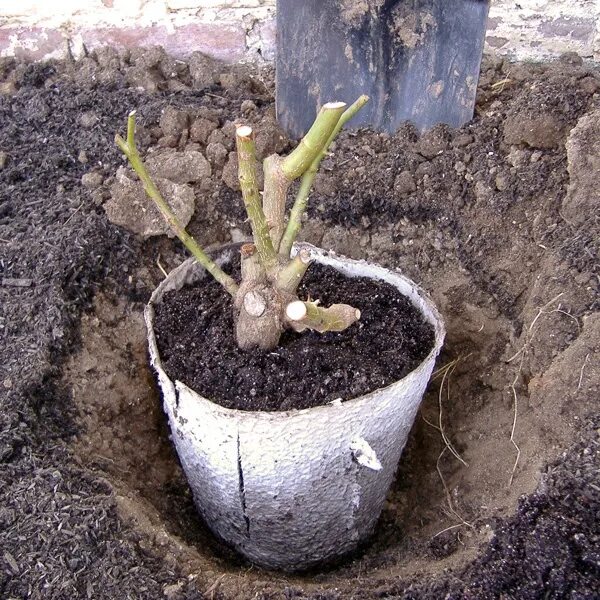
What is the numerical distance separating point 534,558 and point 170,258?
1.06 m

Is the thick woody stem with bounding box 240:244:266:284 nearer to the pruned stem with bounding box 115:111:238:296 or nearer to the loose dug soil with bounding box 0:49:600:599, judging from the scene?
the pruned stem with bounding box 115:111:238:296

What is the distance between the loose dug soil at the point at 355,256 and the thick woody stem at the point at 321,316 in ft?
1.37

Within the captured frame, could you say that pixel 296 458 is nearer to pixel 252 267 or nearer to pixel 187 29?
pixel 252 267

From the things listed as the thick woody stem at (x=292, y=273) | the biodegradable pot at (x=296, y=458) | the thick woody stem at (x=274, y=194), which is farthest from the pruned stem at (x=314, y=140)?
the biodegradable pot at (x=296, y=458)

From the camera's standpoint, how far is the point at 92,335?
1475mm

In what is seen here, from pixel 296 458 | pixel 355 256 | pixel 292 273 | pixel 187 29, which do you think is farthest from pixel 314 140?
pixel 187 29

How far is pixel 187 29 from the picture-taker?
2002 millimetres

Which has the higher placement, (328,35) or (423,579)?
(328,35)

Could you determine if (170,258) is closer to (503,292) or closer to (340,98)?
(340,98)

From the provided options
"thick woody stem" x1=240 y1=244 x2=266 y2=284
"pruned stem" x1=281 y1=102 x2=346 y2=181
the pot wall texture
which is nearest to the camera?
"pruned stem" x1=281 y1=102 x2=346 y2=181

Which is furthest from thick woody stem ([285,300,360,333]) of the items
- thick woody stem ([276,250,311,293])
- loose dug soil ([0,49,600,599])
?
loose dug soil ([0,49,600,599])

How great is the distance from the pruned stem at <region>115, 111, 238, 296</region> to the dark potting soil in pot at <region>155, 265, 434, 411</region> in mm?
101

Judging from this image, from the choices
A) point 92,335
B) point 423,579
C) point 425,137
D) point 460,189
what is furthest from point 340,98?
point 423,579

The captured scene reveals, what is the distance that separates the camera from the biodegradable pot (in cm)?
110
